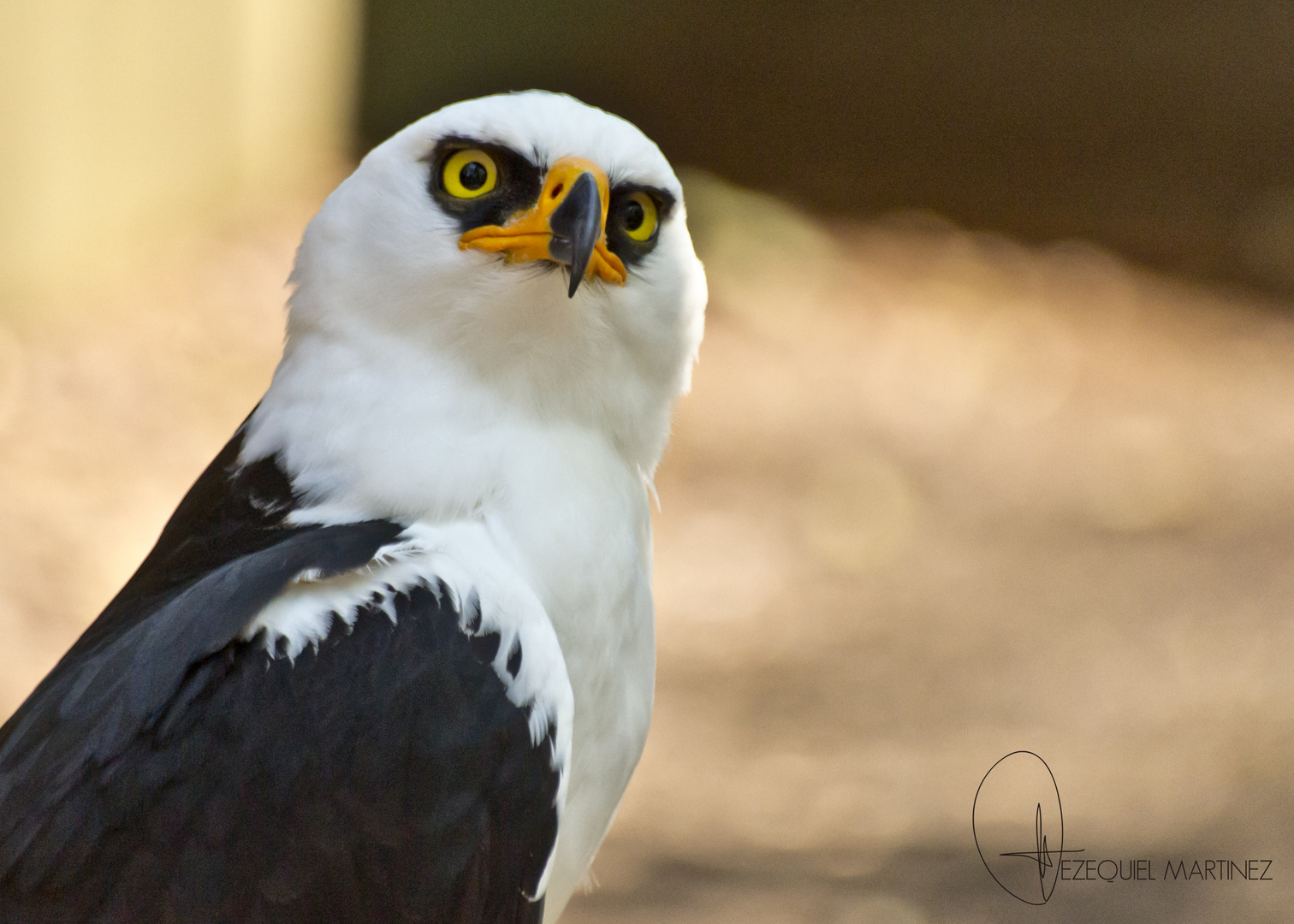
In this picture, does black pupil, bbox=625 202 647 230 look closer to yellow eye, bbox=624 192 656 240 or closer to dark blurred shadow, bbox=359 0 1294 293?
yellow eye, bbox=624 192 656 240

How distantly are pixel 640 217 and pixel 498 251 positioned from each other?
1.00 feet

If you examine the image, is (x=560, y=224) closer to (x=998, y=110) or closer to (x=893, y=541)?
(x=893, y=541)

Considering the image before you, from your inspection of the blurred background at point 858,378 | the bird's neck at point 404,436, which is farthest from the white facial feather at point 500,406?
the blurred background at point 858,378

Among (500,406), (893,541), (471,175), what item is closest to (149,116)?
(893,541)

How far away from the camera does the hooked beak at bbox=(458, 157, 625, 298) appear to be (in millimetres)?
2100

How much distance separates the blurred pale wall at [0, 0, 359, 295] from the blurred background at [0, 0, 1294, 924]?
0.02m

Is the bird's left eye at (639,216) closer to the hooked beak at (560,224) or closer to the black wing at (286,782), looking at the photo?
the hooked beak at (560,224)

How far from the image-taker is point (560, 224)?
2133 mm

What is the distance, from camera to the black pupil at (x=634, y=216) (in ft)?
7.63

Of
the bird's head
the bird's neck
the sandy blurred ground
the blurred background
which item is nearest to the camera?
the bird's neck

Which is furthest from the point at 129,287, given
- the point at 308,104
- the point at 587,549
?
the point at 587,549
